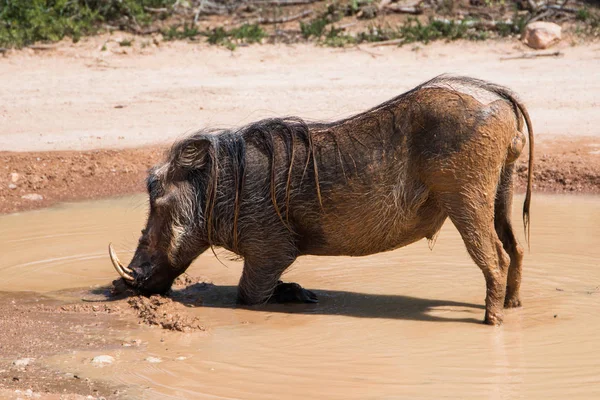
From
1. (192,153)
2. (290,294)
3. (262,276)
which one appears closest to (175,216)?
(192,153)

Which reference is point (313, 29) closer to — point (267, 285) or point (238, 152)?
point (238, 152)

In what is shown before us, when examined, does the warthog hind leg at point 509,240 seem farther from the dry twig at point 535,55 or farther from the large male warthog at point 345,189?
the dry twig at point 535,55

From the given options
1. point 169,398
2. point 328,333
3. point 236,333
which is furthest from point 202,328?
point 169,398

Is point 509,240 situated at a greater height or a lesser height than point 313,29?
greater

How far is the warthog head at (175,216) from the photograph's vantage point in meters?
6.61

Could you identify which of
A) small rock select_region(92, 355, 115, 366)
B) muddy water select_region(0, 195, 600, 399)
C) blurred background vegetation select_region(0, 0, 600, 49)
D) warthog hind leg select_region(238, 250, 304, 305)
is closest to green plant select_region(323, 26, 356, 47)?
blurred background vegetation select_region(0, 0, 600, 49)

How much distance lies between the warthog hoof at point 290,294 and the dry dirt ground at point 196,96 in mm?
3566

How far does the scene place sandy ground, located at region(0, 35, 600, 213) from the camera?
1011cm

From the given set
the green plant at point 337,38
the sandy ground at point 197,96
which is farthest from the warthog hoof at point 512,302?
the green plant at point 337,38

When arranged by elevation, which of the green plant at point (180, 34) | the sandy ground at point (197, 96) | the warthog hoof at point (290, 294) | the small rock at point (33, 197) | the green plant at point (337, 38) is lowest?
the small rock at point (33, 197)

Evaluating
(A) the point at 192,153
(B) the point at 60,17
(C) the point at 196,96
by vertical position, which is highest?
(A) the point at 192,153

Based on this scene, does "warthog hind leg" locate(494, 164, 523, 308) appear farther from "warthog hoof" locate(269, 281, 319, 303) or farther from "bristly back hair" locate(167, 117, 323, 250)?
"warthog hoof" locate(269, 281, 319, 303)

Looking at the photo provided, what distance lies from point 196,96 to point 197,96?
0.05 ft

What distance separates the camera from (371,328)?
621 cm
